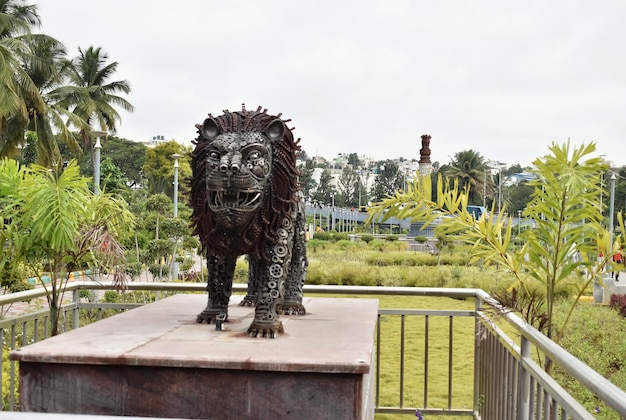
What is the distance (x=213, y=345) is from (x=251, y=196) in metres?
0.73

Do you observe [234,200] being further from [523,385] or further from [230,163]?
[523,385]

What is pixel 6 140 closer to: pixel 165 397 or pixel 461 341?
pixel 461 341

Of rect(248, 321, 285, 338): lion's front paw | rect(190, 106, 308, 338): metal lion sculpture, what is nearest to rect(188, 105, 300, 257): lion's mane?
rect(190, 106, 308, 338): metal lion sculpture

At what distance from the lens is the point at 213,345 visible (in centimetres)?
276

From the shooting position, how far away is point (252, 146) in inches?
116

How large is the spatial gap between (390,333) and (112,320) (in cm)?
598

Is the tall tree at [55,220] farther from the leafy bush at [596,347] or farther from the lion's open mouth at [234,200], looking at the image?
the leafy bush at [596,347]

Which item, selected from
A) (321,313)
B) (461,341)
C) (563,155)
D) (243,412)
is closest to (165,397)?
(243,412)

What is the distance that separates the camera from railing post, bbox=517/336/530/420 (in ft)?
8.83

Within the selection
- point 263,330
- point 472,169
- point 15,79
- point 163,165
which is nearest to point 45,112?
point 15,79

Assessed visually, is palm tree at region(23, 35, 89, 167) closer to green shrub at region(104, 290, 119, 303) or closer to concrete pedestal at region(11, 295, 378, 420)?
green shrub at region(104, 290, 119, 303)

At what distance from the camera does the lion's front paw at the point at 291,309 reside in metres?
3.85

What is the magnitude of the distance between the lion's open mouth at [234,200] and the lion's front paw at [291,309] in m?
1.14

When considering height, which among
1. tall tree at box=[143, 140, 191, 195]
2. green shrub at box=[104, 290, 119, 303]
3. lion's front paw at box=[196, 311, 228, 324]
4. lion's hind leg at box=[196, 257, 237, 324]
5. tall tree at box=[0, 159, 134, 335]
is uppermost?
tall tree at box=[143, 140, 191, 195]
